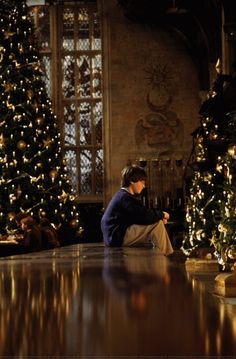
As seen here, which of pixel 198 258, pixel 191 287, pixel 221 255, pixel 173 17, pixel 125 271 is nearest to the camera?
pixel 191 287

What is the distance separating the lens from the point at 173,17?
1677 cm

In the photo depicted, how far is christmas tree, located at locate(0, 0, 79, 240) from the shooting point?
14.1 metres

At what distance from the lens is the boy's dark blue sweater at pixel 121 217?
7.59 metres

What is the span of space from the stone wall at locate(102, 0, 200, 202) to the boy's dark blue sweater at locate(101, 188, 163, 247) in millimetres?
9515

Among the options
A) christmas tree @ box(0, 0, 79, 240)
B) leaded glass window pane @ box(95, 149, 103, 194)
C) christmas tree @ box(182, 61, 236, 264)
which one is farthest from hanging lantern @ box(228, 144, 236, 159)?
leaded glass window pane @ box(95, 149, 103, 194)

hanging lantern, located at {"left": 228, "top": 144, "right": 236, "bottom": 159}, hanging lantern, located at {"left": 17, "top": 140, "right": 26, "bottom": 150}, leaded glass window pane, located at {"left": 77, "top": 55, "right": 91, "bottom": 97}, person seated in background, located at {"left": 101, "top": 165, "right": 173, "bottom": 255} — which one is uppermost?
leaded glass window pane, located at {"left": 77, "top": 55, "right": 91, "bottom": 97}

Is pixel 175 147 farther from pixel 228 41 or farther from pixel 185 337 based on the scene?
pixel 185 337

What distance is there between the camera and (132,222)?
762cm

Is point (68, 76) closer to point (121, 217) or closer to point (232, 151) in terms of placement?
point (121, 217)

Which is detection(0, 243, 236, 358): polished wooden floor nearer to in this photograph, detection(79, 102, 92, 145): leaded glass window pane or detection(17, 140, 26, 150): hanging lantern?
detection(17, 140, 26, 150): hanging lantern

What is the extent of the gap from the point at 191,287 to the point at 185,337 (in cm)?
137

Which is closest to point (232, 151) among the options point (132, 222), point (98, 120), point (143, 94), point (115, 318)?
point (115, 318)

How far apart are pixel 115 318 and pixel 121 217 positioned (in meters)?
5.58

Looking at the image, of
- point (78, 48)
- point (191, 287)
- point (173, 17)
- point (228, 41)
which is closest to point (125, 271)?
point (191, 287)
